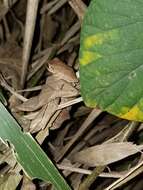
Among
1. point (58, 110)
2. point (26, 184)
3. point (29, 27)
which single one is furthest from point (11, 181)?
point (29, 27)

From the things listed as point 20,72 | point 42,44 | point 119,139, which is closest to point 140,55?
point 119,139

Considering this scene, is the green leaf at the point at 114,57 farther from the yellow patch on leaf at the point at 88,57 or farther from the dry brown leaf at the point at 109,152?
the dry brown leaf at the point at 109,152

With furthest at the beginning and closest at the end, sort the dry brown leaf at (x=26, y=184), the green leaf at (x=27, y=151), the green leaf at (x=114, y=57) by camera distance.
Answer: the dry brown leaf at (x=26, y=184) < the green leaf at (x=27, y=151) < the green leaf at (x=114, y=57)

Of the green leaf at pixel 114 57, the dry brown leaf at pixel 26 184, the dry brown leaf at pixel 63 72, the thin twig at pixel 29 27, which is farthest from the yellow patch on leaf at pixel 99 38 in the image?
the dry brown leaf at pixel 26 184

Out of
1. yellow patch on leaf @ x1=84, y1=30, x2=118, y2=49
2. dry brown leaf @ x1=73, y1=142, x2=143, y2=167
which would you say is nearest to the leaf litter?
dry brown leaf @ x1=73, y1=142, x2=143, y2=167

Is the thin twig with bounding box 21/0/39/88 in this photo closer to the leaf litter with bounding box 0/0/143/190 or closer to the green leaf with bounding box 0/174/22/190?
the leaf litter with bounding box 0/0/143/190

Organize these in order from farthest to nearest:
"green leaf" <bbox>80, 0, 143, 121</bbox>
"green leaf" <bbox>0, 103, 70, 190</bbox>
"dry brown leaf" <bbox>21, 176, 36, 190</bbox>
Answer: "dry brown leaf" <bbox>21, 176, 36, 190</bbox> < "green leaf" <bbox>0, 103, 70, 190</bbox> < "green leaf" <bbox>80, 0, 143, 121</bbox>

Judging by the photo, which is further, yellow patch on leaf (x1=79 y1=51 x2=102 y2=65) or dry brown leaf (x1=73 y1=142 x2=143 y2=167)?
dry brown leaf (x1=73 y1=142 x2=143 y2=167)
